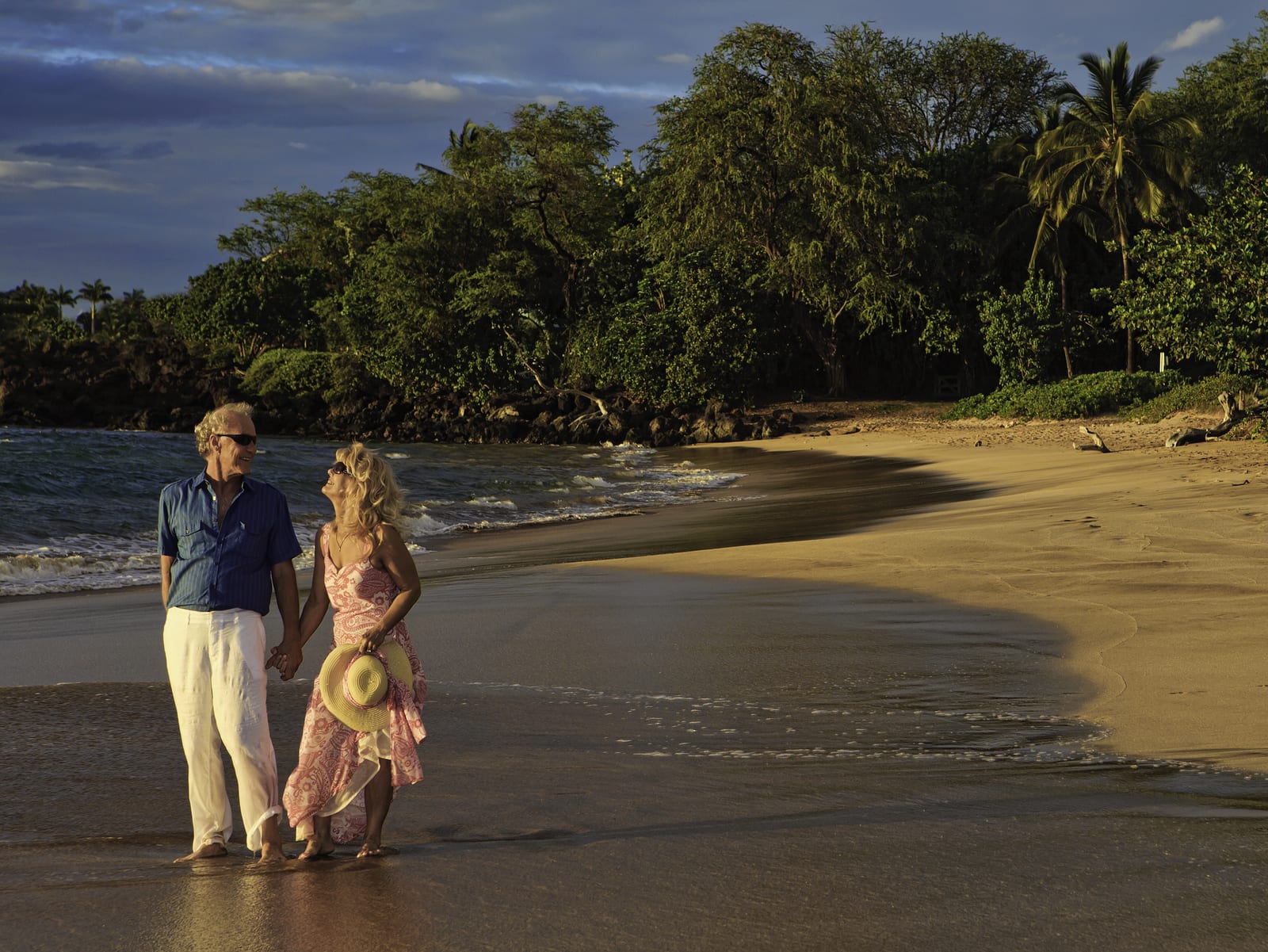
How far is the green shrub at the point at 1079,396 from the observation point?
1221 inches

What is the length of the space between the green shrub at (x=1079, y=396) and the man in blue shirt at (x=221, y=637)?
96.0ft

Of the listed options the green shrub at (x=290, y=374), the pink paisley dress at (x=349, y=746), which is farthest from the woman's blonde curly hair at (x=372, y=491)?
the green shrub at (x=290, y=374)

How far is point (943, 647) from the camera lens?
739cm

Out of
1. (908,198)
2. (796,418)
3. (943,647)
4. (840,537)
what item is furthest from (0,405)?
(943,647)

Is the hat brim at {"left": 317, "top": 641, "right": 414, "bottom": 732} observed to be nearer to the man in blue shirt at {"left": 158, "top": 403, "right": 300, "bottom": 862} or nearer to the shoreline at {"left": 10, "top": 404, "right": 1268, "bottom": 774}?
the man in blue shirt at {"left": 158, "top": 403, "right": 300, "bottom": 862}

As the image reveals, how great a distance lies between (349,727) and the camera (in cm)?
412

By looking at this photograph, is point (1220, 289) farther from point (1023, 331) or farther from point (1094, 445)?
point (1023, 331)

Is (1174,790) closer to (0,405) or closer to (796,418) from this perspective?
(796,418)

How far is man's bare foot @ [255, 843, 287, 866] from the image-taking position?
411cm

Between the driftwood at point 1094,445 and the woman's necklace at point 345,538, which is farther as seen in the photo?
the driftwood at point 1094,445

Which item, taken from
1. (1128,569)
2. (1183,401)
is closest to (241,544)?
(1128,569)

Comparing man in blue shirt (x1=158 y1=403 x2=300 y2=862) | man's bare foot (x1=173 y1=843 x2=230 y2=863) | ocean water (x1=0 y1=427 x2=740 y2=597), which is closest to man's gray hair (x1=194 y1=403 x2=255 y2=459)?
man in blue shirt (x1=158 y1=403 x2=300 y2=862)

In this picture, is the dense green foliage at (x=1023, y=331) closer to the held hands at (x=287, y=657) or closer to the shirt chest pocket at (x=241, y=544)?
the held hands at (x=287, y=657)

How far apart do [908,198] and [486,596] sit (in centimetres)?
3100
